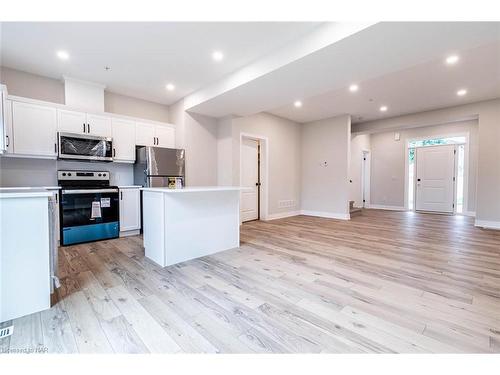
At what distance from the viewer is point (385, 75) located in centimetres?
374

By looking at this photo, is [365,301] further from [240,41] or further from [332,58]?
[240,41]

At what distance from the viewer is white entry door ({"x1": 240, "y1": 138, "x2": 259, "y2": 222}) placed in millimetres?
5551

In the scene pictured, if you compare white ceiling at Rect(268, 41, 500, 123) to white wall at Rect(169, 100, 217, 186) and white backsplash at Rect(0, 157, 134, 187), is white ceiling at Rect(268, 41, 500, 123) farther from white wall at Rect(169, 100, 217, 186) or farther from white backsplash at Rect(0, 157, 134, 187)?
white backsplash at Rect(0, 157, 134, 187)

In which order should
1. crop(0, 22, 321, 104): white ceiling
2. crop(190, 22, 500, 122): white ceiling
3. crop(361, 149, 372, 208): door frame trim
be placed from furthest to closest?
crop(361, 149, 372, 208): door frame trim → crop(0, 22, 321, 104): white ceiling → crop(190, 22, 500, 122): white ceiling

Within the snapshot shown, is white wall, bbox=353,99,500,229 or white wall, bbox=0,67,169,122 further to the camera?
white wall, bbox=353,99,500,229

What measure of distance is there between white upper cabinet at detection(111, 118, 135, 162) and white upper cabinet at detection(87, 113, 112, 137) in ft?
→ 0.27

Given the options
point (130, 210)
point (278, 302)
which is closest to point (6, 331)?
point (278, 302)

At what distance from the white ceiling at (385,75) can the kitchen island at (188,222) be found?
5.85 ft

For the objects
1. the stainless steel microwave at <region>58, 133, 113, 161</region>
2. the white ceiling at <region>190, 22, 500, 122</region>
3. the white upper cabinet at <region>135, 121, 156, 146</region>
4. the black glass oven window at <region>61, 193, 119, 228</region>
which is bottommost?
the black glass oven window at <region>61, 193, 119, 228</region>

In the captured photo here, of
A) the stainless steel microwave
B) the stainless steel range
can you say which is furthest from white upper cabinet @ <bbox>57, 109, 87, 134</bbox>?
the stainless steel range

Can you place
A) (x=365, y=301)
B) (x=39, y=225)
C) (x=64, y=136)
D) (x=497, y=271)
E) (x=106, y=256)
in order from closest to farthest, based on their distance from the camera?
(x=39, y=225), (x=365, y=301), (x=497, y=271), (x=106, y=256), (x=64, y=136)

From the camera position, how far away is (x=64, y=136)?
11.6 ft

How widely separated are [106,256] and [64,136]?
2010mm

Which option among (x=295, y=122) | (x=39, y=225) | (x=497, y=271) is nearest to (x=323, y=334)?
(x=39, y=225)
